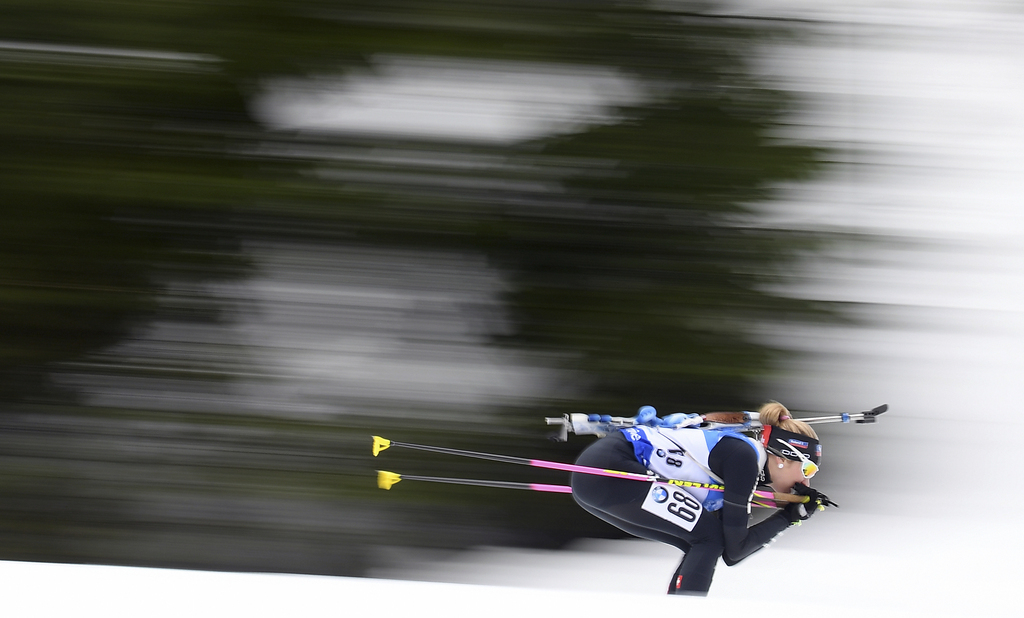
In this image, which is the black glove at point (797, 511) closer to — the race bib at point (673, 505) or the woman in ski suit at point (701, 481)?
the woman in ski suit at point (701, 481)

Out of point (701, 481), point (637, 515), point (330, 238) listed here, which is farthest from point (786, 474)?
point (330, 238)

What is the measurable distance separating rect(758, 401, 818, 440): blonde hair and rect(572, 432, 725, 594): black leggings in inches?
12.8

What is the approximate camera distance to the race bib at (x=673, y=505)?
2.34 meters

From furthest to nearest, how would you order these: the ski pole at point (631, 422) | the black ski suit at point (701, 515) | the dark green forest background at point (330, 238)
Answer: the dark green forest background at point (330, 238), the ski pole at point (631, 422), the black ski suit at point (701, 515)

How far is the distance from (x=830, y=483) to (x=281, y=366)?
212 centimetres

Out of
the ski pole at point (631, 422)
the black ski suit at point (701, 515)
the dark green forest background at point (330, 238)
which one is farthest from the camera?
the dark green forest background at point (330, 238)

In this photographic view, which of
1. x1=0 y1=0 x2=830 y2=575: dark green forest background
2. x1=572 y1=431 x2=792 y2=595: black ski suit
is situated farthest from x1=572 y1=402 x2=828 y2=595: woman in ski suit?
x1=0 y1=0 x2=830 y2=575: dark green forest background

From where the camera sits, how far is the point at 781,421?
7.62 ft

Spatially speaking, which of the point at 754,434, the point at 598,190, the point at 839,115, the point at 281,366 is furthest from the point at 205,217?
the point at 839,115

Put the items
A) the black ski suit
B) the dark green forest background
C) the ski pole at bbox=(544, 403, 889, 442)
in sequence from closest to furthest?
the black ski suit, the ski pole at bbox=(544, 403, 889, 442), the dark green forest background

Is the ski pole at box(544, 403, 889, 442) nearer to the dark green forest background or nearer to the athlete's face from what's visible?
the athlete's face

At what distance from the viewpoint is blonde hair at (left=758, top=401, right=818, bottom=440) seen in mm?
2297

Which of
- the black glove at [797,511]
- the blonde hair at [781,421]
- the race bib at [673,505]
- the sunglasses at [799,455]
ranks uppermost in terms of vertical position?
the blonde hair at [781,421]

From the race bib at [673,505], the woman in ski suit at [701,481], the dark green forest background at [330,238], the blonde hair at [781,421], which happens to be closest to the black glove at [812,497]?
the woman in ski suit at [701,481]
